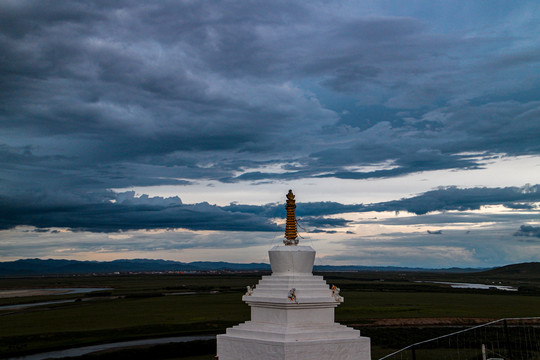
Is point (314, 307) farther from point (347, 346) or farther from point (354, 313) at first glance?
point (354, 313)

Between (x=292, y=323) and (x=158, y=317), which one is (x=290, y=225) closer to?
(x=292, y=323)

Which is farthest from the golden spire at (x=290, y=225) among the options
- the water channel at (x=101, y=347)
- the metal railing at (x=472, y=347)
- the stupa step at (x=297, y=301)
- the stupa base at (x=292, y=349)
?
the water channel at (x=101, y=347)

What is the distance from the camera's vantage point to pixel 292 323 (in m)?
13.0

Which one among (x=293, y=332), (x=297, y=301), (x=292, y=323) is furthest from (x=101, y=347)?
(x=297, y=301)

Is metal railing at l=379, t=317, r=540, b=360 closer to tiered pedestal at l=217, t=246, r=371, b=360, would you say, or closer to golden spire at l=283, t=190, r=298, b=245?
tiered pedestal at l=217, t=246, r=371, b=360

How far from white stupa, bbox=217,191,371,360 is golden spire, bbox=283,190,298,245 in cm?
9

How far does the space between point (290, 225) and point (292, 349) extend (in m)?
3.60

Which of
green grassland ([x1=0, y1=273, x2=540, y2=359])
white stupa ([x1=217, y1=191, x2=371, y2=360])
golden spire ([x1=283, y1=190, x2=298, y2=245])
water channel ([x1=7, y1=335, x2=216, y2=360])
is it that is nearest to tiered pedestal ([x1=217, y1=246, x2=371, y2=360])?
white stupa ([x1=217, y1=191, x2=371, y2=360])

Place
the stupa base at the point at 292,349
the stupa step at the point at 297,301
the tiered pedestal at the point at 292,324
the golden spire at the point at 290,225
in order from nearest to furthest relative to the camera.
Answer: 1. the stupa base at the point at 292,349
2. the tiered pedestal at the point at 292,324
3. the stupa step at the point at 297,301
4. the golden spire at the point at 290,225

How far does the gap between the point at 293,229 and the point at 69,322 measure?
41143 millimetres

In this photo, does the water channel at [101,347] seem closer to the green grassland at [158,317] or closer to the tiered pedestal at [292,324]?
the green grassland at [158,317]

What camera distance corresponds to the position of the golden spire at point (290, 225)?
47.0 feet

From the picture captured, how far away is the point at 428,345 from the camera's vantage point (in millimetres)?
32812

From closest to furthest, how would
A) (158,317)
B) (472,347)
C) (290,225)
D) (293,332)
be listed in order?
(293,332) < (290,225) < (472,347) < (158,317)
